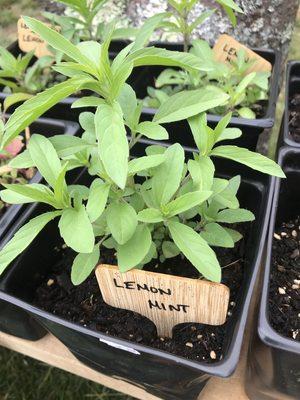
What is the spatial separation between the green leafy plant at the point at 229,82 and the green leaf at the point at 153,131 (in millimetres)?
421

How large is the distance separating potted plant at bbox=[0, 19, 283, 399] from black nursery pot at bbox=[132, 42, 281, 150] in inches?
6.6

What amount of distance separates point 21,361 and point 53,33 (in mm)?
1141

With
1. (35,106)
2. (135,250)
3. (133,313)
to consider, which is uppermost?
(35,106)

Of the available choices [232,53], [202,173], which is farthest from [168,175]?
[232,53]

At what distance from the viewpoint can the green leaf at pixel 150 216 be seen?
0.65 metres

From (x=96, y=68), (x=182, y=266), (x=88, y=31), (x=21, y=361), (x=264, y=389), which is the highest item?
(x=96, y=68)

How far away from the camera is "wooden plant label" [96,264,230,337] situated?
0.67 metres

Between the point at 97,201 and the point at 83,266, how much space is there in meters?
0.14

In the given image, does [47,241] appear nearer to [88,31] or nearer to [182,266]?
[182,266]

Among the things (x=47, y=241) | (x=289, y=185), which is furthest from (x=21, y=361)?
(x=289, y=185)

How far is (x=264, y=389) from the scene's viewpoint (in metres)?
0.75

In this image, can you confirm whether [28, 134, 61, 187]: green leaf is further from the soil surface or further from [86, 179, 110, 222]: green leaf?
the soil surface

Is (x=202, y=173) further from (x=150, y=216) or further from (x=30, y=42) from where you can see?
(x=30, y=42)

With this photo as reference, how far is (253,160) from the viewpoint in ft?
2.29
